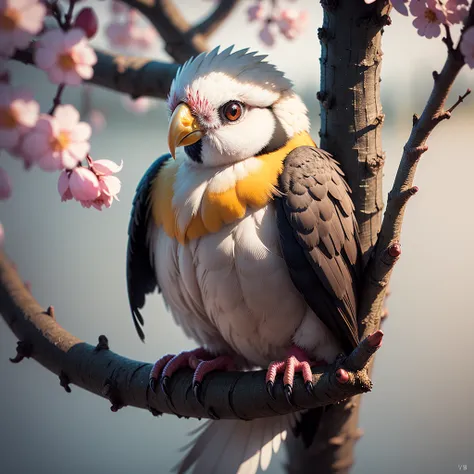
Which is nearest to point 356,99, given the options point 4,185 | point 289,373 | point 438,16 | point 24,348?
point 438,16

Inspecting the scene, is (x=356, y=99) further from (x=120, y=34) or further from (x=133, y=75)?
(x=120, y=34)

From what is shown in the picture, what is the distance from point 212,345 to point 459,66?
0.79m

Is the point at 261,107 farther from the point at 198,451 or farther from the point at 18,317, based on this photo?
the point at 198,451

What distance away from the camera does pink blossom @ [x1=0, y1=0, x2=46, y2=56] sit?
1.94 feet

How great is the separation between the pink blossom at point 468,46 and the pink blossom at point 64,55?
434 millimetres

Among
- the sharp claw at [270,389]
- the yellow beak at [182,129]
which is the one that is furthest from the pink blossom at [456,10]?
the sharp claw at [270,389]

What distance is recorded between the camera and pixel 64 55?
2.25 feet

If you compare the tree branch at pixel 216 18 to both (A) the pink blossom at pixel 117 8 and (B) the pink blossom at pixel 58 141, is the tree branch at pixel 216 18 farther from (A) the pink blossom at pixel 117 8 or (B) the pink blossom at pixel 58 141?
(B) the pink blossom at pixel 58 141

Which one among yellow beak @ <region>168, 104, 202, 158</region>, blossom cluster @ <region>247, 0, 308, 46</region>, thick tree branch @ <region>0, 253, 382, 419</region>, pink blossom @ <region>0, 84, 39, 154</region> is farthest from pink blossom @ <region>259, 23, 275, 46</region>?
pink blossom @ <region>0, 84, 39, 154</region>

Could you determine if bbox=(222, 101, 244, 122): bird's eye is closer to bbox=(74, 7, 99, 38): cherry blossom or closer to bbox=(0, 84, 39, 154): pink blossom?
bbox=(74, 7, 99, 38): cherry blossom

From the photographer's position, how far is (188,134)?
119 centimetres

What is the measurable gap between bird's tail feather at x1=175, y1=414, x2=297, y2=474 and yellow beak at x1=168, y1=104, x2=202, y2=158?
2.18ft

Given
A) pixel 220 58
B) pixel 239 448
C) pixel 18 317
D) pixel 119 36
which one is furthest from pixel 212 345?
pixel 119 36

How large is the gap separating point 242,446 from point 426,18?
1.01m
